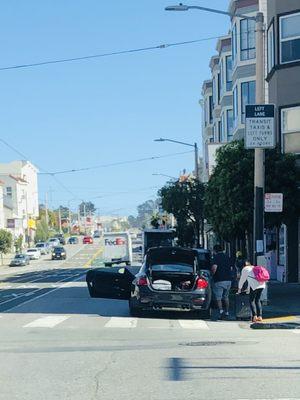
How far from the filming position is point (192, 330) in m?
14.4

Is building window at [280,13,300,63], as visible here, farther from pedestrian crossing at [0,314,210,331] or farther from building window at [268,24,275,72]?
pedestrian crossing at [0,314,210,331]

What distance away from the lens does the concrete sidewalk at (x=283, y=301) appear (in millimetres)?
16984

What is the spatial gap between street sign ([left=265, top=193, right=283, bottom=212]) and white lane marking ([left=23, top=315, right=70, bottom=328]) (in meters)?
5.92

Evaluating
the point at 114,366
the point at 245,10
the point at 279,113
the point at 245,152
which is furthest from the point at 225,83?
the point at 114,366

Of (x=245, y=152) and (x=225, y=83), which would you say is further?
(x=225, y=83)

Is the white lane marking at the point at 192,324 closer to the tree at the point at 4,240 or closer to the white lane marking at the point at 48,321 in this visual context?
the white lane marking at the point at 48,321

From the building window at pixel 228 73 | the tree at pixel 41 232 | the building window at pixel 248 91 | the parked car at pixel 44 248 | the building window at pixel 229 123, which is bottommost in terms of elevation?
the parked car at pixel 44 248

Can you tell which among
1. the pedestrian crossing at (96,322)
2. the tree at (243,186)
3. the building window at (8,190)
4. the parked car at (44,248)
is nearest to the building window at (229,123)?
the tree at (243,186)

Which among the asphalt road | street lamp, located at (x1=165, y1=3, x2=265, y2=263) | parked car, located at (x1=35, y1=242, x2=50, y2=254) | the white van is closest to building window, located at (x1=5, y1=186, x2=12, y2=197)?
parked car, located at (x1=35, y1=242, x2=50, y2=254)

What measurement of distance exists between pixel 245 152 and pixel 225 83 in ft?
66.3

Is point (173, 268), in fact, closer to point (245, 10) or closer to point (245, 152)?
point (245, 152)

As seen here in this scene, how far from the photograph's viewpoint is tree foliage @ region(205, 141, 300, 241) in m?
20.9

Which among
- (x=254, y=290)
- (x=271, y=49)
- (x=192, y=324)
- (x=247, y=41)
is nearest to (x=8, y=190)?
(x=247, y=41)

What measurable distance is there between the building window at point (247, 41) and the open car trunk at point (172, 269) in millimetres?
19095
